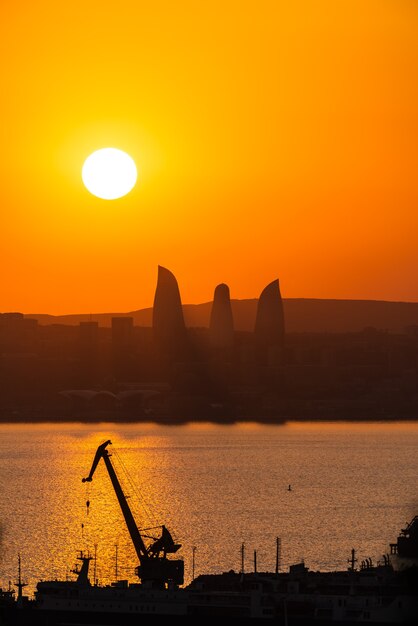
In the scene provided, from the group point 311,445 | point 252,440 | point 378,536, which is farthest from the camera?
point 252,440

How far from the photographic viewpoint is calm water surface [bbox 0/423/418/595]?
185ft

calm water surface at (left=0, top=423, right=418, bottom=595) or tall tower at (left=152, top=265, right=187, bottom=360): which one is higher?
tall tower at (left=152, top=265, right=187, bottom=360)

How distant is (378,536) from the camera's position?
200ft

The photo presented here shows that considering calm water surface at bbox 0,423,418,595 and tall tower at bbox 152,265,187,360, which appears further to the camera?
tall tower at bbox 152,265,187,360

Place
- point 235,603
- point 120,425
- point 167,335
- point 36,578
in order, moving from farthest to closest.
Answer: point 167,335 → point 120,425 → point 36,578 → point 235,603

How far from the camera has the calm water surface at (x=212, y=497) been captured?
56.5 m

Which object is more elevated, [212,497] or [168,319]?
[168,319]

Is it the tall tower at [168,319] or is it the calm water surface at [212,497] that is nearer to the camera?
the calm water surface at [212,497]

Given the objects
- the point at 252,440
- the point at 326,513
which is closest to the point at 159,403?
the point at 252,440

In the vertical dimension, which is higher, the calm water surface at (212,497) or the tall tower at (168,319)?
the tall tower at (168,319)

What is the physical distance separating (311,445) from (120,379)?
78.9 meters

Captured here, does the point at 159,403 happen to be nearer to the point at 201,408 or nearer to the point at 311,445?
the point at 201,408

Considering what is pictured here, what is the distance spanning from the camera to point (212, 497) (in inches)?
3100

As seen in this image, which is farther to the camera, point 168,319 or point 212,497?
point 168,319
